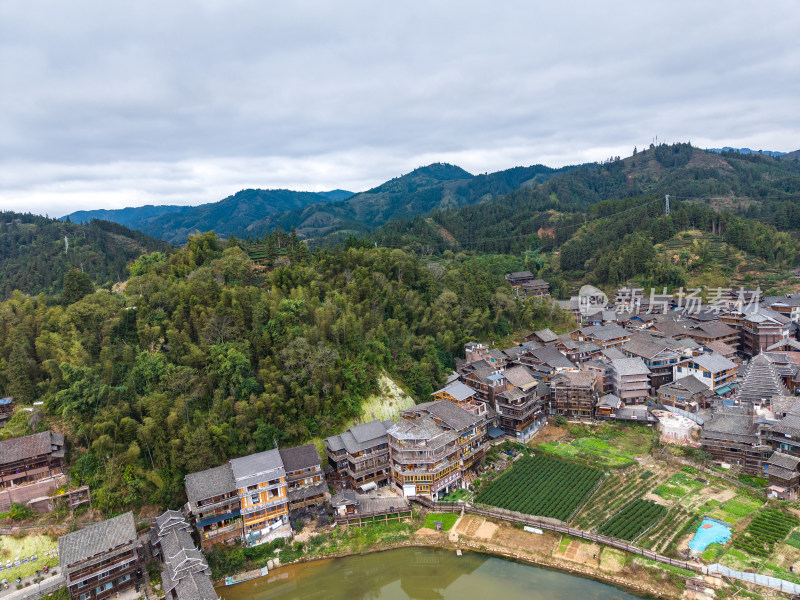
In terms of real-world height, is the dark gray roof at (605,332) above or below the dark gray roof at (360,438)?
above

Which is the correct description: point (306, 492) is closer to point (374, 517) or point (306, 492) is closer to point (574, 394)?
point (374, 517)

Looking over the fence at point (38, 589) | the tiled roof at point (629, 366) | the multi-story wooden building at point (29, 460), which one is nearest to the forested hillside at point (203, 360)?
the multi-story wooden building at point (29, 460)

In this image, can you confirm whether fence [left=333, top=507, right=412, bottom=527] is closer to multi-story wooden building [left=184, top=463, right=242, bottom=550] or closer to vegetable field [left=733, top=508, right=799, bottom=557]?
multi-story wooden building [left=184, top=463, right=242, bottom=550]

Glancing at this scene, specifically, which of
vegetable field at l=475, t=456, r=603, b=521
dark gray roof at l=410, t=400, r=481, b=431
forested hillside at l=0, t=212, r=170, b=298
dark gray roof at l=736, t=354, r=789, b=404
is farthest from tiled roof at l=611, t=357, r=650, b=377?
forested hillside at l=0, t=212, r=170, b=298

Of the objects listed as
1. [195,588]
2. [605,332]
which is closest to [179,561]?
[195,588]

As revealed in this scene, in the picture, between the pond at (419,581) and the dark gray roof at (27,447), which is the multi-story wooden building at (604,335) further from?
the dark gray roof at (27,447)

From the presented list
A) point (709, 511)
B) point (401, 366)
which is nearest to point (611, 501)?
point (709, 511)

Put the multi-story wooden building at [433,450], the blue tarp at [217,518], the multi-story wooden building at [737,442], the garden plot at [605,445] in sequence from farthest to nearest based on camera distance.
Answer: the garden plot at [605,445] < the multi-story wooden building at [737,442] < the multi-story wooden building at [433,450] < the blue tarp at [217,518]
